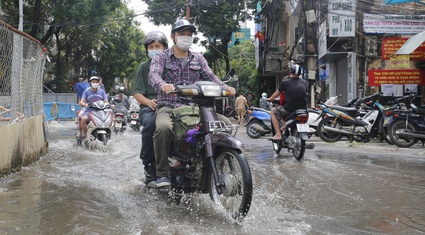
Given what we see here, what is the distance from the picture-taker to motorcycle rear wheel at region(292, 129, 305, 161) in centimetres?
745

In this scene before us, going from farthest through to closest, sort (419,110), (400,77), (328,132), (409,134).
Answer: (400,77), (328,132), (419,110), (409,134)

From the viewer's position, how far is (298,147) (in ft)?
24.9

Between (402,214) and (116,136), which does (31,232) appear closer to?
(402,214)

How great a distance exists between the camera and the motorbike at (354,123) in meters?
10.4

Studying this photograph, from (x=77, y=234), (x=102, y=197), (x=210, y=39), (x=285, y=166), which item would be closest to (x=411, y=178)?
(x=285, y=166)

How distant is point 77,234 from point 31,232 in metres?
0.36

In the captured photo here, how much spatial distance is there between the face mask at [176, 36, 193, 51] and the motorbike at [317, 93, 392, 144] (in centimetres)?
697

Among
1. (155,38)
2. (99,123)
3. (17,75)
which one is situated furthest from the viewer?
(99,123)

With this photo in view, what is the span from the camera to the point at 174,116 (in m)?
4.05

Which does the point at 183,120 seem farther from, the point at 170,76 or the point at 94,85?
the point at 94,85

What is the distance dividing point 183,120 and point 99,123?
560cm

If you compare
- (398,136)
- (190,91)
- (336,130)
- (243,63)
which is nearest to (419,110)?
(398,136)

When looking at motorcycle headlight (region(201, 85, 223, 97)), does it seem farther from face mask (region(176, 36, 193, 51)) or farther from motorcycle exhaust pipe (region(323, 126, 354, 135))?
motorcycle exhaust pipe (region(323, 126, 354, 135))

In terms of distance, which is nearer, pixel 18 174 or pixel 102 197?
pixel 102 197
